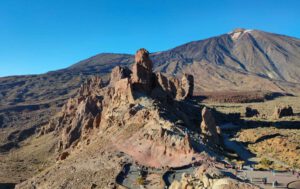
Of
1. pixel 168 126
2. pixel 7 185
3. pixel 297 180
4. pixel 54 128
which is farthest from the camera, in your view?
pixel 54 128

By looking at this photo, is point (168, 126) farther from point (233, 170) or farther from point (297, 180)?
point (297, 180)

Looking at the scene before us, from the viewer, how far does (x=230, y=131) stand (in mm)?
67875

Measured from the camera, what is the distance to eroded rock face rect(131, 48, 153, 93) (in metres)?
46.2

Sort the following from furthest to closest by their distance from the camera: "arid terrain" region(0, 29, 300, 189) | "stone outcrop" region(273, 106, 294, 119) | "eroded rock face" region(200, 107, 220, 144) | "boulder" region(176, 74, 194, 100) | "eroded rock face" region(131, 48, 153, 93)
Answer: "boulder" region(176, 74, 194, 100) < "stone outcrop" region(273, 106, 294, 119) < "eroded rock face" region(131, 48, 153, 93) < "eroded rock face" region(200, 107, 220, 144) < "arid terrain" region(0, 29, 300, 189)

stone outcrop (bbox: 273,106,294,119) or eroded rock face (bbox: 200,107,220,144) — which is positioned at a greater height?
eroded rock face (bbox: 200,107,220,144)

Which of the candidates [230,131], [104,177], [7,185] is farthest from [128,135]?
[230,131]

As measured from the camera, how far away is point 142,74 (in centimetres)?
4828

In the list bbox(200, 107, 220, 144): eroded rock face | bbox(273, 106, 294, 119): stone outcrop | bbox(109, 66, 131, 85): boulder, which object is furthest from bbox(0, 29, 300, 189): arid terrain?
bbox(273, 106, 294, 119): stone outcrop

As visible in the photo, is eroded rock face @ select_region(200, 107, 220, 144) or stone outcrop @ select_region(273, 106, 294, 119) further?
stone outcrop @ select_region(273, 106, 294, 119)

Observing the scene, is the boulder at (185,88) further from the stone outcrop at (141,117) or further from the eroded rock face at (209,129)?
the eroded rock face at (209,129)

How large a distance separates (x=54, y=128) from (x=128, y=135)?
61021mm

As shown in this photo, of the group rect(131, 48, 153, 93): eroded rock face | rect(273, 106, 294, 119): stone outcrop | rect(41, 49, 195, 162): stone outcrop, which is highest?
rect(131, 48, 153, 93): eroded rock face

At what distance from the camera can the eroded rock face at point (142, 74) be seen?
151ft

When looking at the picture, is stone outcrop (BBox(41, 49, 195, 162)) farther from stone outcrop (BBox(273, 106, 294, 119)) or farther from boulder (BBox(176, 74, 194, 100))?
stone outcrop (BBox(273, 106, 294, 119))
